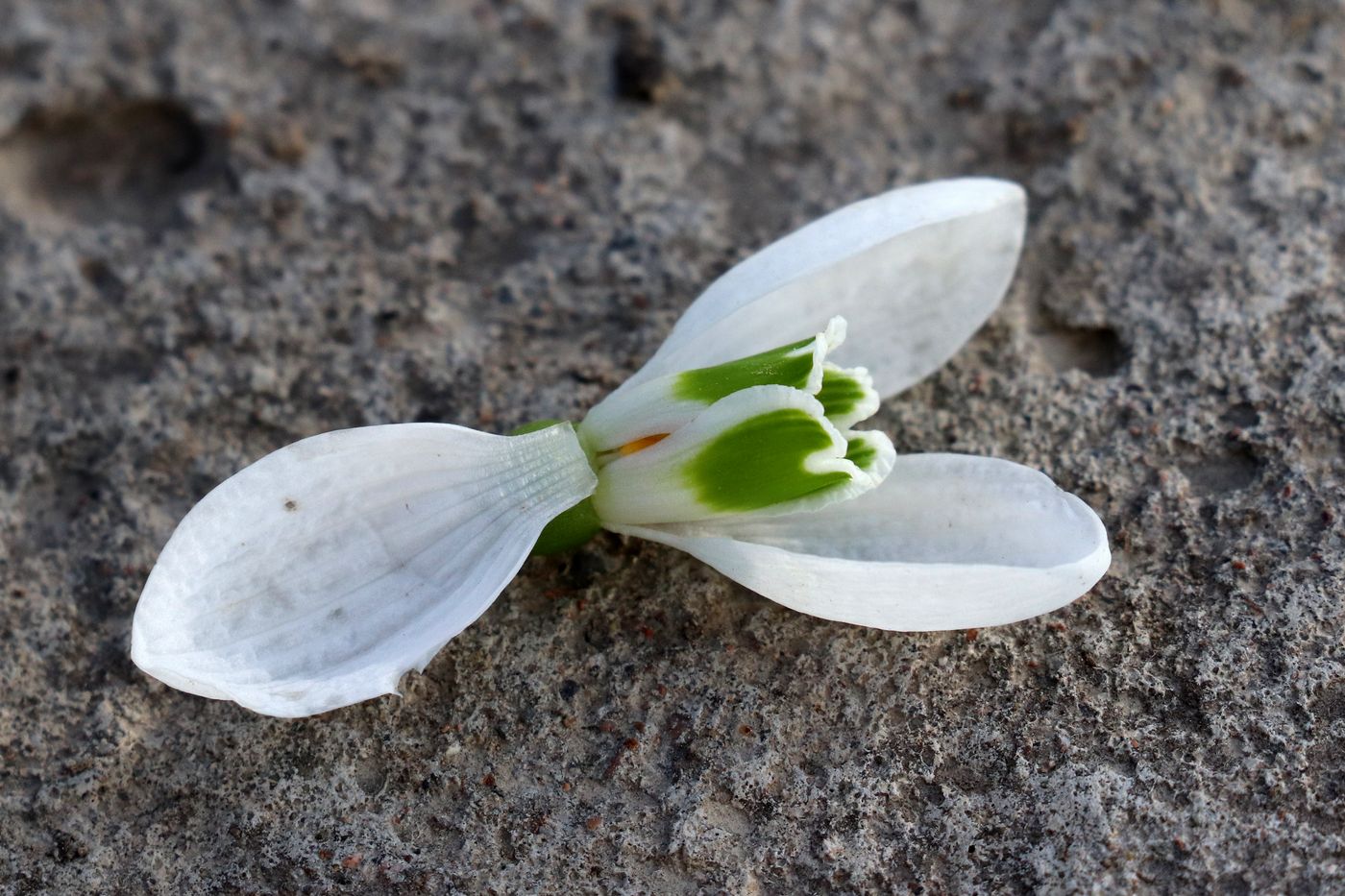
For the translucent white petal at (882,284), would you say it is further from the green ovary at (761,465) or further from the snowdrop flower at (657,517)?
the green ovary at (761,465)

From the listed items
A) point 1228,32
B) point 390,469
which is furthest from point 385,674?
point 1228,32

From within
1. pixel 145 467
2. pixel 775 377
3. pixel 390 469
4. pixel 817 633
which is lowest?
pixel 145 467

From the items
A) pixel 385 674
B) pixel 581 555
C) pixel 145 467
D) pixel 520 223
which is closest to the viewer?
pixel 385 674

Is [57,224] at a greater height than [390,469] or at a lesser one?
lesser

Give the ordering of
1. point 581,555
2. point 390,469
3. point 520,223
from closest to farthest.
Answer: point 390,469, point 581,555, point 520,223

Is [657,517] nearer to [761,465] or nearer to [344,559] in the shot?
[761,465]

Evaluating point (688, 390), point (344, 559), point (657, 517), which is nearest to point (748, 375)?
point (688, 390)

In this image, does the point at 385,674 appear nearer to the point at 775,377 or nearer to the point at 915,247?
the point at 775,377

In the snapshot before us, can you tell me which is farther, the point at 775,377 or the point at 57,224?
the point at 57,224
